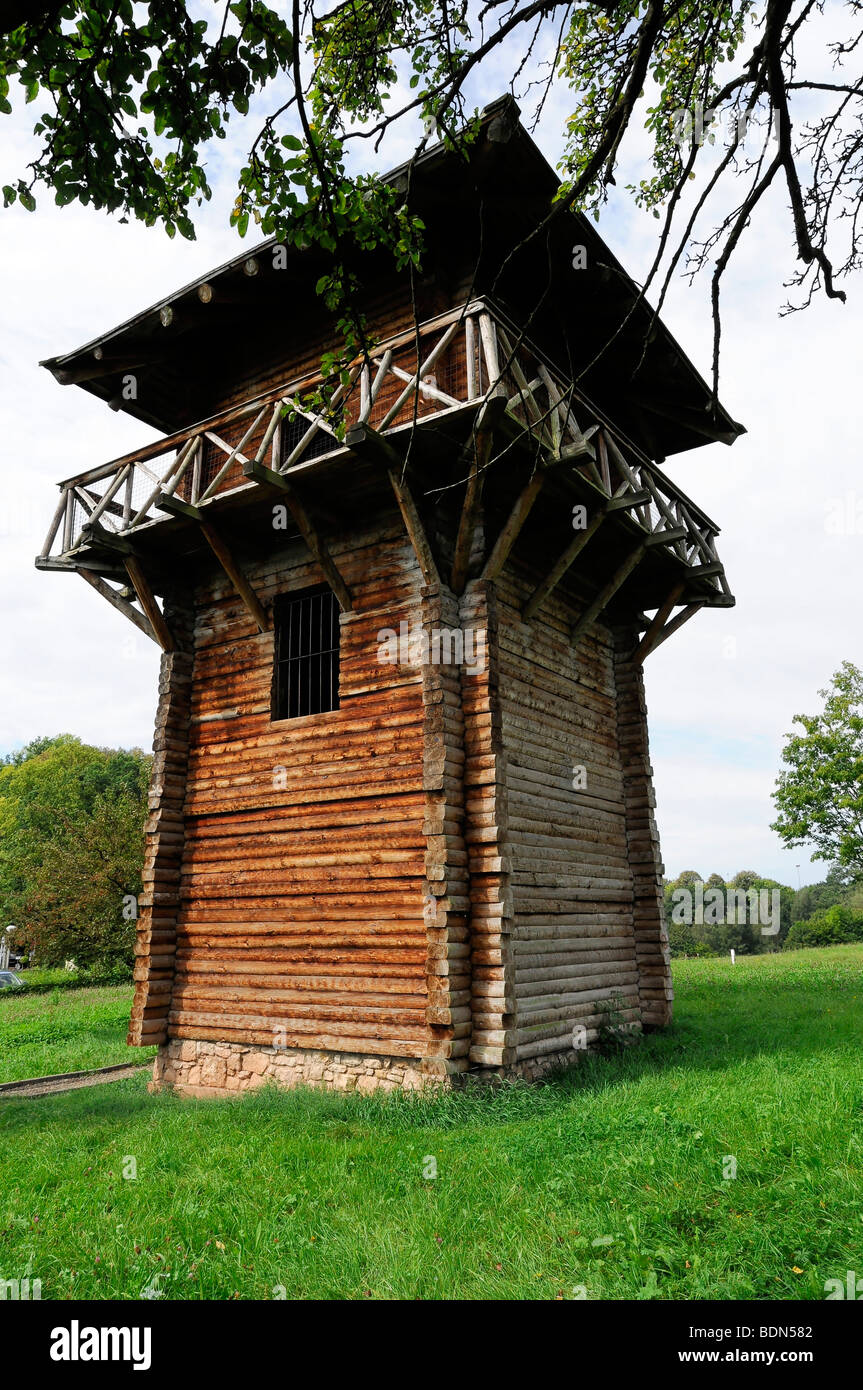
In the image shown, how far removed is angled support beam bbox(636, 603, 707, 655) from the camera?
13875 mm

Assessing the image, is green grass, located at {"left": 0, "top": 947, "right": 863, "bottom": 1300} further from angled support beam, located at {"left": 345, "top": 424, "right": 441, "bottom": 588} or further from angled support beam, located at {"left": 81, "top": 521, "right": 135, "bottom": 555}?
angled support beam, located at {"left": 81, "top": 521, "right": 135, "bottom": 555}

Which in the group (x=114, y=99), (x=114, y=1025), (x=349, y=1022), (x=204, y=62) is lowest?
(x=114, y=1025)

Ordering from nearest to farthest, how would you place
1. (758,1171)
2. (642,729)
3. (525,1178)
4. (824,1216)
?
(824,1216), (758,1171), (525,1178), (642,729)

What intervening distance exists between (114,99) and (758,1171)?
7.41 meters

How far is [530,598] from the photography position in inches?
442

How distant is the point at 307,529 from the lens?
10453mm

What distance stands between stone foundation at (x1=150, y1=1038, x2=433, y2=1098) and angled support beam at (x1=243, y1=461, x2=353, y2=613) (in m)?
5.67

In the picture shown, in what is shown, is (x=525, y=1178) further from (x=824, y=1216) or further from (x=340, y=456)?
(x=340, y=456)

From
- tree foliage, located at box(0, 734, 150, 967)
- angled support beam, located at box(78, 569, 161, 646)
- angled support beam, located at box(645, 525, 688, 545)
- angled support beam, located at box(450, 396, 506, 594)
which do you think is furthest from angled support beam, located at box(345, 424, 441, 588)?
tree foliage, located at box(0, 734, 150, 967)

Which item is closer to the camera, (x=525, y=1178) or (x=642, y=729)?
(x=525, y=1178)

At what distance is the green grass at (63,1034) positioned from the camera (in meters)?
15.9
